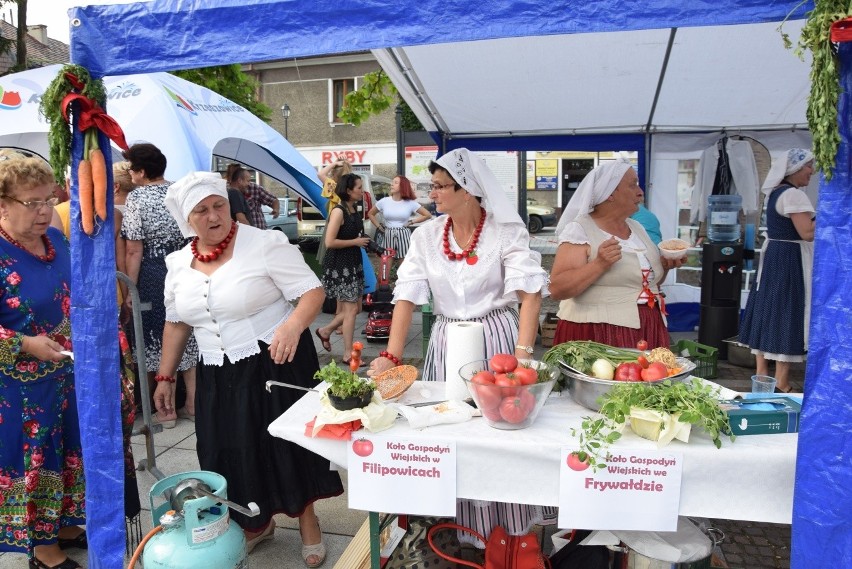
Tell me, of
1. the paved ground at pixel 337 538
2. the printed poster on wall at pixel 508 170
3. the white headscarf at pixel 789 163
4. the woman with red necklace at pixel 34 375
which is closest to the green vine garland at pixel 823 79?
the paved ground at pixel 337 538

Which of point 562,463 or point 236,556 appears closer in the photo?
point 562,463

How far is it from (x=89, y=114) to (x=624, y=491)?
2.19 m

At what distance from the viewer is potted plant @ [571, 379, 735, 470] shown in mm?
1846

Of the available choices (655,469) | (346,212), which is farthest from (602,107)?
(655,469)

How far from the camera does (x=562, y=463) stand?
6.22 feet

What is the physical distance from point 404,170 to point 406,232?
4.72 ft

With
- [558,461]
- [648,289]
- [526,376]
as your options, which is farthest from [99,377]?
[648,289]

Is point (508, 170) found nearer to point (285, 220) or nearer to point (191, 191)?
point (285, 220)

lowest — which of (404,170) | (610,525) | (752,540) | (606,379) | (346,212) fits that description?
(752,540)

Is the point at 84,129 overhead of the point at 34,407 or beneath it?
overhead

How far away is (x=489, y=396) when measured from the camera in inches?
78.4

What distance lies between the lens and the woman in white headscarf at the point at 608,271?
3180mm

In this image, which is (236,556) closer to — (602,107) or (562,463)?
(562,463)

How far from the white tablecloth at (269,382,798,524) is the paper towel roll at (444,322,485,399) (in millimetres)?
202
